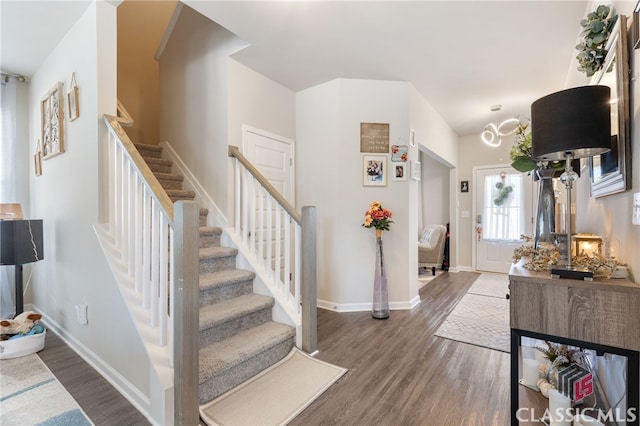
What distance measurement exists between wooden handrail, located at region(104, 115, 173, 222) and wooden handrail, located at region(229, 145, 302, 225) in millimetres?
978

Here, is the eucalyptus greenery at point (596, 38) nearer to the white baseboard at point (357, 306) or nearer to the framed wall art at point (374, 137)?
the framed wall art at point (374, 137)

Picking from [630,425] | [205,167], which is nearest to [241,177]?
[205,167]

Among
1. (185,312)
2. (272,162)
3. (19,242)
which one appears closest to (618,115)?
(185,312)

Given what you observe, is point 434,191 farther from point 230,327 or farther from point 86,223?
point 86,223

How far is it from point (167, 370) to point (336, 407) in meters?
0.97

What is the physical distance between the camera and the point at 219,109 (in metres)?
3.02

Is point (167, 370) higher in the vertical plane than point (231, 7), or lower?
lower

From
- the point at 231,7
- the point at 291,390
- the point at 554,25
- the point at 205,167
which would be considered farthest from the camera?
the point at 205,167

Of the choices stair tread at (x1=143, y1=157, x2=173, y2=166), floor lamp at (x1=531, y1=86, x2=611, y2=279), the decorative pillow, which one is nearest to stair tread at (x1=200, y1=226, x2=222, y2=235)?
stair tread at (x1=143, y1=157, x2=173, y2=166)

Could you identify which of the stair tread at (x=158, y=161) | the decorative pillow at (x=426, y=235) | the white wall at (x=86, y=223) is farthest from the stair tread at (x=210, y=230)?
the decorative pillow at (x=426, y=235)

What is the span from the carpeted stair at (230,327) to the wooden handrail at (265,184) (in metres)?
0.67

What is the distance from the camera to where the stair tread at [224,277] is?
2254mm

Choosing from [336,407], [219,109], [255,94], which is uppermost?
[255,94]

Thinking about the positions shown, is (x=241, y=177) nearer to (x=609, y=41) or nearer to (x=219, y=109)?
(x=219, y=109)
